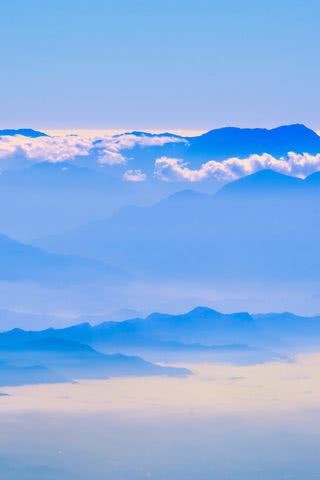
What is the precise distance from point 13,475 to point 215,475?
3994 centimetres

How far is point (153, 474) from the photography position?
199 m

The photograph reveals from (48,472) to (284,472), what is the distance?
47.2 m

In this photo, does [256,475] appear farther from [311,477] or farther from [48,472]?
[48,472]

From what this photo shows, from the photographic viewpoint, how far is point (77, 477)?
195 meters

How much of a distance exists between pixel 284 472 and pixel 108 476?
35319 millimetres

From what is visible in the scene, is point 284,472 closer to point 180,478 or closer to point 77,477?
point 180,478

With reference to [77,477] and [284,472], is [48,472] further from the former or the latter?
[284,472]

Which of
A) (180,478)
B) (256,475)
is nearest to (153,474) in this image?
(180,478)

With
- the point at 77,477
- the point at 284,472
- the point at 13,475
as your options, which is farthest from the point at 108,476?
the point at 284,472

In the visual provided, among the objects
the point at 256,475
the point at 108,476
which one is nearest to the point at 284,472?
the point at 256,475

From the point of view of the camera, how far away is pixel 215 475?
196750mm

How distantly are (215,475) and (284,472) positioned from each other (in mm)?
13995

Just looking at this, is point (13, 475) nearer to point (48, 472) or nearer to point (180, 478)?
point (48, 472)

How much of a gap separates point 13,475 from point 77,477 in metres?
13.5
